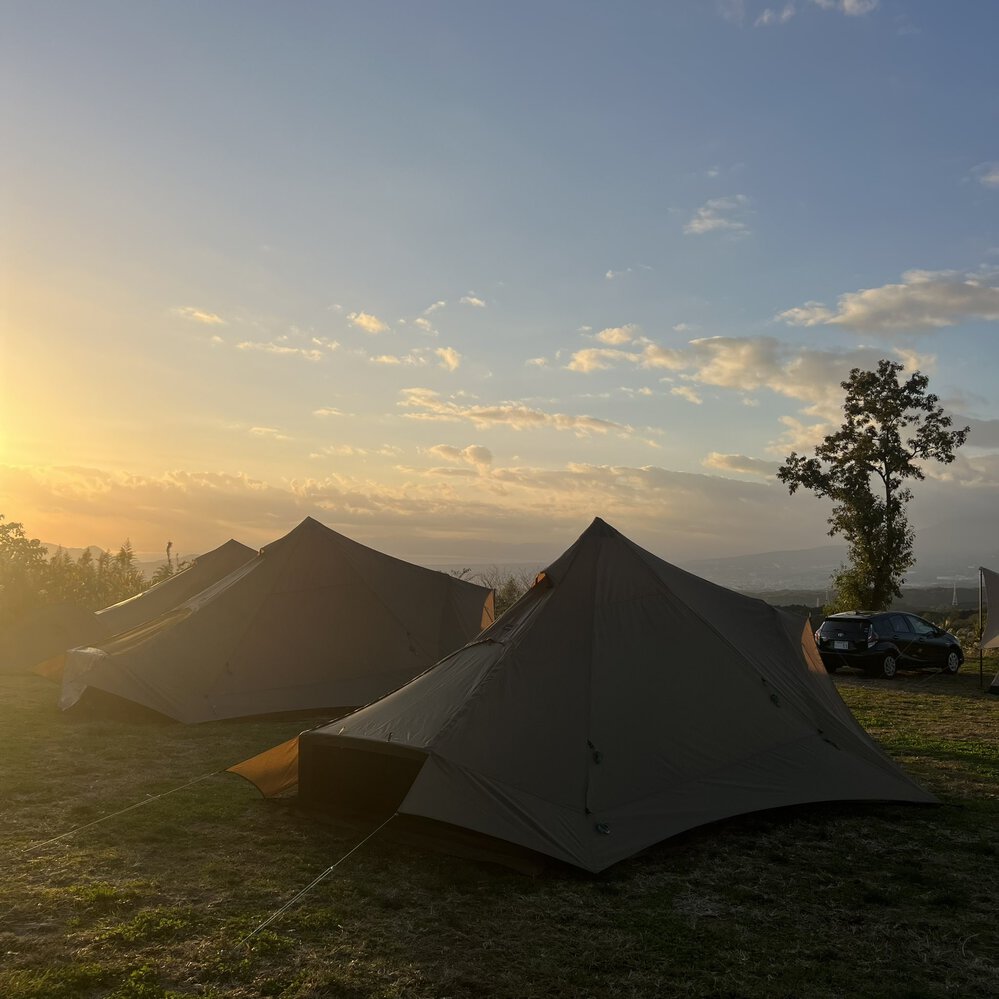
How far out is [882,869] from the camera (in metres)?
6.05

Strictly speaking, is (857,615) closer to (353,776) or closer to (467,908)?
(353,776)

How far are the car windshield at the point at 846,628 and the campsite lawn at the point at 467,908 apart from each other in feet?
37.0

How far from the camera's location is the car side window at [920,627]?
1962cm

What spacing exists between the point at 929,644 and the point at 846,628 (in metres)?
1.98

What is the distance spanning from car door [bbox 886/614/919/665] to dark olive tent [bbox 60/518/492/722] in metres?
10.3

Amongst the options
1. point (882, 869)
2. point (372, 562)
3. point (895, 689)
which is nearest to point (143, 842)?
point (882, 869)

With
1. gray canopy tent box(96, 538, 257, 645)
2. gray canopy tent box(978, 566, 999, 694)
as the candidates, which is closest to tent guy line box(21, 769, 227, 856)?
gray canopy tent box(96, 538, 257, 645)

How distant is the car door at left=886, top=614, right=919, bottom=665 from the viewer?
62.6 ft

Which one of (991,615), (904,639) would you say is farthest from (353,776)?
(904,639)

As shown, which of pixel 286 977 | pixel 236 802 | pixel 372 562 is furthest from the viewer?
pixel 372 562

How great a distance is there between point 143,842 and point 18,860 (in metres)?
0.80

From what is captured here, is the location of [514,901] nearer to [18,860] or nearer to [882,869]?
[882,869]

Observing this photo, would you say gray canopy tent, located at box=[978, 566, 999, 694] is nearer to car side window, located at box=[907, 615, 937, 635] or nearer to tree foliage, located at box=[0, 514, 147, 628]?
car side window, located at box=[907, 615, 937, 635]

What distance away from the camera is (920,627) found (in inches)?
778
